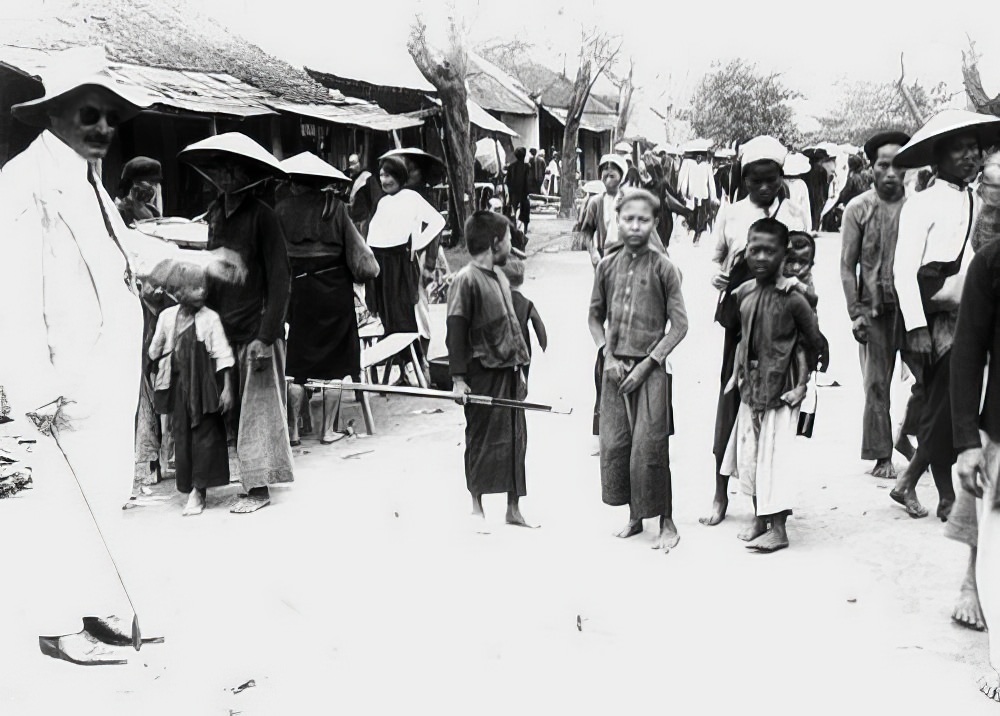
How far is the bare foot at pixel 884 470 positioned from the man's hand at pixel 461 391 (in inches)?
97.1

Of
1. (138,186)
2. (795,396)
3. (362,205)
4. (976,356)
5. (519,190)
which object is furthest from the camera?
(519,190)

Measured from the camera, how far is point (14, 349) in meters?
3.73

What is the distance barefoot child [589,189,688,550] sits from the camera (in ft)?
16.6

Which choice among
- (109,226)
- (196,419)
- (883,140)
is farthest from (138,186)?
(883,140)

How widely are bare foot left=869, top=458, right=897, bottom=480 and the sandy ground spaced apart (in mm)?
83

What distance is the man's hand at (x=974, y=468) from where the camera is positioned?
3.55m

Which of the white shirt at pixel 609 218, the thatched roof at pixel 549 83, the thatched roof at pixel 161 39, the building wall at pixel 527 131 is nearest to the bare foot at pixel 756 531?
the white shirt at pixel 609 218

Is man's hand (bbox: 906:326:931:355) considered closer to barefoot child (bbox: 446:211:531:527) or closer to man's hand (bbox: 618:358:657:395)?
man's hand (bbox: 618:358:657:395)

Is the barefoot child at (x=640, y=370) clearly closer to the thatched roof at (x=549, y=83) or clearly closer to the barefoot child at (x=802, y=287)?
the barefoot child at (x=802, y=287)

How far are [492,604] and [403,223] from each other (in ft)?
14.4

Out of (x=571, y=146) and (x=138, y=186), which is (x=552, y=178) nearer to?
(x=571, y=146)

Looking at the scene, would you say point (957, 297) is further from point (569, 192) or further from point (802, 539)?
point (569, 192)

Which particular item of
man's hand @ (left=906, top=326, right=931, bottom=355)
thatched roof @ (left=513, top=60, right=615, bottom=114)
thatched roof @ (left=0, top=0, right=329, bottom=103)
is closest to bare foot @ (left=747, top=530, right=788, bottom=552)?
man's hand @ (left=906, top=326, right=931, bottom=355)

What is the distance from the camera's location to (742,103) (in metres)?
41.0
